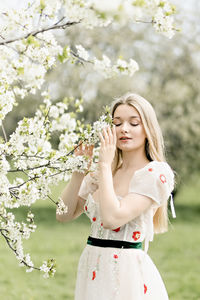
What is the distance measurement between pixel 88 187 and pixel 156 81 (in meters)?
14.0

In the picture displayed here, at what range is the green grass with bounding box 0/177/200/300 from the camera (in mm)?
7816

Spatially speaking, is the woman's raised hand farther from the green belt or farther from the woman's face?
the green belt

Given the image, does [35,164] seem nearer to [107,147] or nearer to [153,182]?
[107,147]

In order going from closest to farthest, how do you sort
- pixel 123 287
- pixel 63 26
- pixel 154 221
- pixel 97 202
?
1. pixel 63 26
2. pixel 123 287
3. pixel 97 202
4. pixel 154 221

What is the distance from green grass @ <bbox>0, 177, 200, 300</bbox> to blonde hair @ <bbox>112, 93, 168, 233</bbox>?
4.08m

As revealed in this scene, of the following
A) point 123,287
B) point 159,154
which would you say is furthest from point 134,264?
point 159,154

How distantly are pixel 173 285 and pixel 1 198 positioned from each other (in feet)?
18.7

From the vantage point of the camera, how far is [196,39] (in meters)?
17.5

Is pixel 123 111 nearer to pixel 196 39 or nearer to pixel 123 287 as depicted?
pixel 123 287

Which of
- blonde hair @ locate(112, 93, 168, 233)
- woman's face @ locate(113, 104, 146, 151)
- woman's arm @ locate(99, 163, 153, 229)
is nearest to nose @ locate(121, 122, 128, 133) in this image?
woman's face @ locate(113, 104, 146, 151)

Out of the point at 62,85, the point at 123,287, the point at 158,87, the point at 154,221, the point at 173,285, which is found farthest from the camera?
the point at 158,87

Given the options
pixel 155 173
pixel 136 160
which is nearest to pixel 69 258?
pixel 136 160

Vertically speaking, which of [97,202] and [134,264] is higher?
[97,202]

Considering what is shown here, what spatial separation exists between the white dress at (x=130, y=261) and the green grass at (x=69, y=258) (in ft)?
13.7
